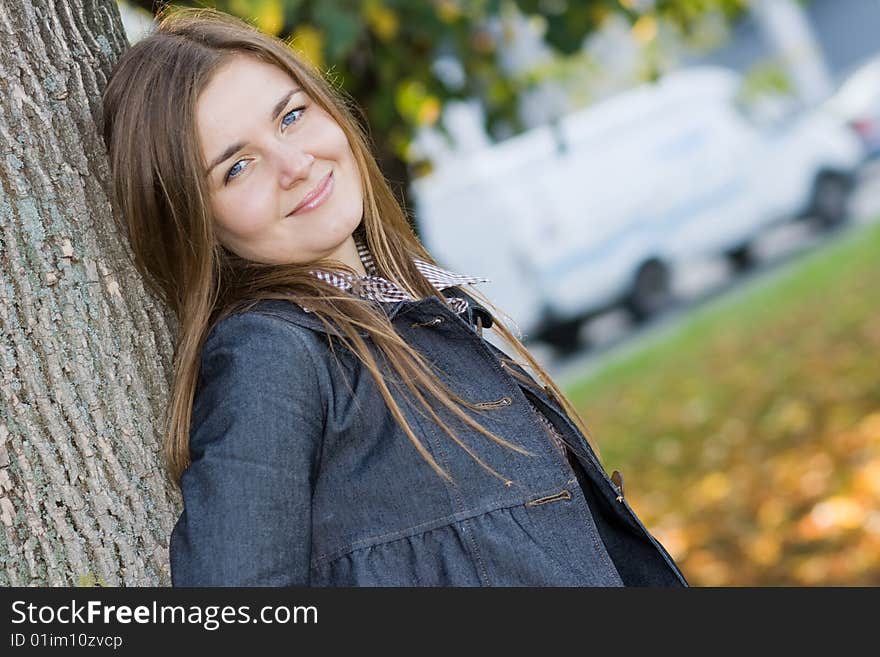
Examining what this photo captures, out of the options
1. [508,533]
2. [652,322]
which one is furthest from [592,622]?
[652,322]

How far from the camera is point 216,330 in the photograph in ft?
5.43

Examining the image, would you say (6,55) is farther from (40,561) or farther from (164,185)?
(40,561)

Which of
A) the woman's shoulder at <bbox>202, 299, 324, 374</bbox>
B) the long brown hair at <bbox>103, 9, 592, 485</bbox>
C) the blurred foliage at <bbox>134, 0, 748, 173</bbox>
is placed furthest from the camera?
the blurred foliage at <bbox>134, 0, 748, 173</bbox>

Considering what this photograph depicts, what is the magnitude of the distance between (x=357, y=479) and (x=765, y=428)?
18.0 feet

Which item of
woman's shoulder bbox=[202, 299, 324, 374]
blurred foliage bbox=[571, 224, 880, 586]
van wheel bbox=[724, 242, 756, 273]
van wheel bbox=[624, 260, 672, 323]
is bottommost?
blurred foliage bbox=[571, 224, 880, 586]

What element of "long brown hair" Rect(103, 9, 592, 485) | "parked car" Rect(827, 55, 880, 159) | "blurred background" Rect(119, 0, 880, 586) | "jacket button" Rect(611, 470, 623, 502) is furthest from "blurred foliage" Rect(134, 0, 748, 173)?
"parked car" Rect(827, 55, 880, 159)

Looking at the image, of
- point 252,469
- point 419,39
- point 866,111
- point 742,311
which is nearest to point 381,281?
point 252,469

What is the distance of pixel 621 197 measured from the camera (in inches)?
407

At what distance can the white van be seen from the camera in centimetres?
989

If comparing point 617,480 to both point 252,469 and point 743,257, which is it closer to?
point 252,469

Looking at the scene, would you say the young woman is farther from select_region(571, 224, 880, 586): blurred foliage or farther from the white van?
the white van

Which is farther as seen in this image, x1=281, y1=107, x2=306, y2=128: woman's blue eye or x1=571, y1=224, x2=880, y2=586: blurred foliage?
x1=571, y1=224, x2=880, y2=586: blurred foliage

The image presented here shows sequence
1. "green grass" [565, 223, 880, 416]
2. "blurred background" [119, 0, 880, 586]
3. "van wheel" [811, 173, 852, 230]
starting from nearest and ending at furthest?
"blurred background" [119, 0, 880, 586] < "green grass" [565, 223, 880, 416] < "van wheel" [811, 173, 852, 230]

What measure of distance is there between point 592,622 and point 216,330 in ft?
2.22
